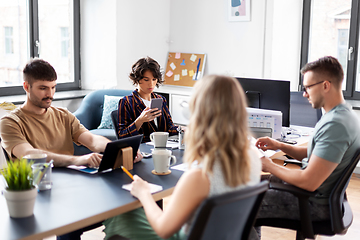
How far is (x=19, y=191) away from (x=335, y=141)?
51.9 inches

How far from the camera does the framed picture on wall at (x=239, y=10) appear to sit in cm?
469

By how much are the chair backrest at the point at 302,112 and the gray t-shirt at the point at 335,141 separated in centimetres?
132

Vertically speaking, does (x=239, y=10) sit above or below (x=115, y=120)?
above

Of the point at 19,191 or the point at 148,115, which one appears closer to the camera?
the point at 19,191

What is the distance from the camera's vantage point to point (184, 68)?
209 inches

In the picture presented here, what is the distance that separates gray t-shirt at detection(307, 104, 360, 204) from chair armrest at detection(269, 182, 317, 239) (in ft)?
0.37

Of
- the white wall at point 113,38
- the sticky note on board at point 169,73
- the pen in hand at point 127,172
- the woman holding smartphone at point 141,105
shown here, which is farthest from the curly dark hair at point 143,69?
the sticky note on board at point 169,73

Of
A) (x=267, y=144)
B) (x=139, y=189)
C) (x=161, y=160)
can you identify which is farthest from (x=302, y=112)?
(x=139, y=189)

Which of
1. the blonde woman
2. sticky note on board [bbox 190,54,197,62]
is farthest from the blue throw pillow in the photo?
the blonde woman

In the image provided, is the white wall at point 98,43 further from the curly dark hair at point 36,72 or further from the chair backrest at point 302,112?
the curly dark hair at point 36,72

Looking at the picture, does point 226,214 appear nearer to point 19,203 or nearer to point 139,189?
point 139,189

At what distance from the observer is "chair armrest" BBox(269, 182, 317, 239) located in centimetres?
179

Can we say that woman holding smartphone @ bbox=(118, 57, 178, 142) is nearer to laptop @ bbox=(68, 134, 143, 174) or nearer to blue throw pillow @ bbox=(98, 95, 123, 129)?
laptop @ bbox=(68, 134, 143, 174)

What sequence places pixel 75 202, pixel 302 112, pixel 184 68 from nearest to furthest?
1. pixel 75 202
2. pixel 302 112
3. pixel 184 68
